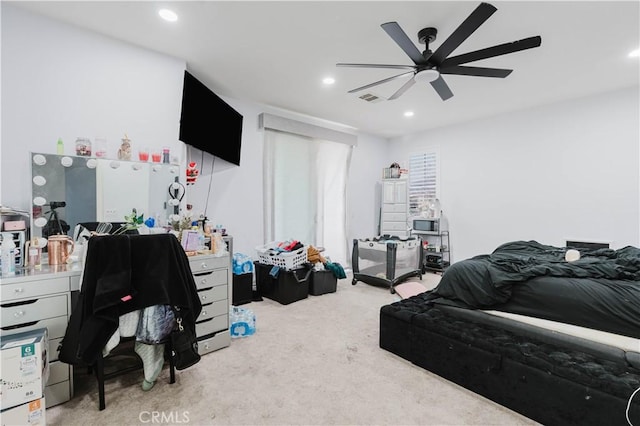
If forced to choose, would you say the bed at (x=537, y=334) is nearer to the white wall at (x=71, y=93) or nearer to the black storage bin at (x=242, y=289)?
the black storage bin at (x=242, y=289)

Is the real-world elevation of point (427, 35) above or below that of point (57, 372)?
above

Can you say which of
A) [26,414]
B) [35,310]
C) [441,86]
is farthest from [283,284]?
[441,86]

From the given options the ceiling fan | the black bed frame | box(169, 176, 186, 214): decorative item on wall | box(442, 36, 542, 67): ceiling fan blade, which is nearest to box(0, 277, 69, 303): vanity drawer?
box(169, 176, 186, 214): decorative item on wall

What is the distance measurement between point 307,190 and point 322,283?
163cm

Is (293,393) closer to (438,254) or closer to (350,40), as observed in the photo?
(350,40)

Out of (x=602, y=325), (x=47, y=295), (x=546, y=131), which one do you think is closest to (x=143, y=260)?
(x=47, y=295)

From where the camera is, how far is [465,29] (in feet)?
6.19

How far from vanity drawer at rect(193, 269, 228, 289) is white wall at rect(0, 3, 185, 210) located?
53.1 inches

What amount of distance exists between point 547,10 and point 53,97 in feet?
12.5

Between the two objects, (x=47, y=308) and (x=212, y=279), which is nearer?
(x=47, y=308)

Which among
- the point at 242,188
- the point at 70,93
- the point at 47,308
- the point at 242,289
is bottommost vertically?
the point at 242,289

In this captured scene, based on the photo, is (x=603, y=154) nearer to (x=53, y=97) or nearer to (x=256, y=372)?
(x=256, y=372)

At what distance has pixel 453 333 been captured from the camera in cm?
197
